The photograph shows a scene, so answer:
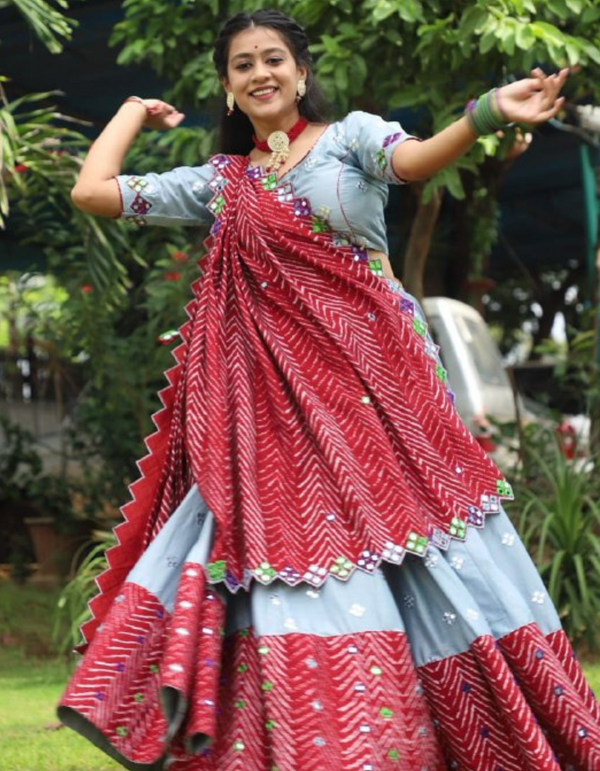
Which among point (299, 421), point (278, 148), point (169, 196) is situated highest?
point (278, 148)

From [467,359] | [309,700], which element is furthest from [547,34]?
[467,359]

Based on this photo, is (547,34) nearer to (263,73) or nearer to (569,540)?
(263,73)

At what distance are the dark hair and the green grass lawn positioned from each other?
170 cm

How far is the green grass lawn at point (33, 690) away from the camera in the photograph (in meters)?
3.82

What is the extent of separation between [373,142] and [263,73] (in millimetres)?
348

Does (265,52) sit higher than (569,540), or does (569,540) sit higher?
(265,52)

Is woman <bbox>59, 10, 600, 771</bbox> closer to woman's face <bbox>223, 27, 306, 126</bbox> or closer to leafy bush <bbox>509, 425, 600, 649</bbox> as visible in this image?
woman's face <bbox>223, 27, 306, 126</bbox>

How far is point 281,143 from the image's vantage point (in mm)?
3139

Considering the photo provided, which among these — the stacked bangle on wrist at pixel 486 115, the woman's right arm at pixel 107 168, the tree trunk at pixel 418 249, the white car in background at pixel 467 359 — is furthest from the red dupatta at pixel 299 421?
the white car in background at pixel 467 359

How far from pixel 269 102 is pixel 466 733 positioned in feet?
4.85

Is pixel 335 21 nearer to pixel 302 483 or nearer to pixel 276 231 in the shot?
pixel 276 231

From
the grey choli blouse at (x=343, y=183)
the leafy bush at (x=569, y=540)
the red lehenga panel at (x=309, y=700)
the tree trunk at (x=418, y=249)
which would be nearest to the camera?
the red lehenga panel at (x=309, y=700)

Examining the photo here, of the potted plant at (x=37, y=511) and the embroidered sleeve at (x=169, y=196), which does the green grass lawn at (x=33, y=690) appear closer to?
the potted plant at (x=37, y=511)

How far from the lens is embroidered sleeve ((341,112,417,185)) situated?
114 inches
